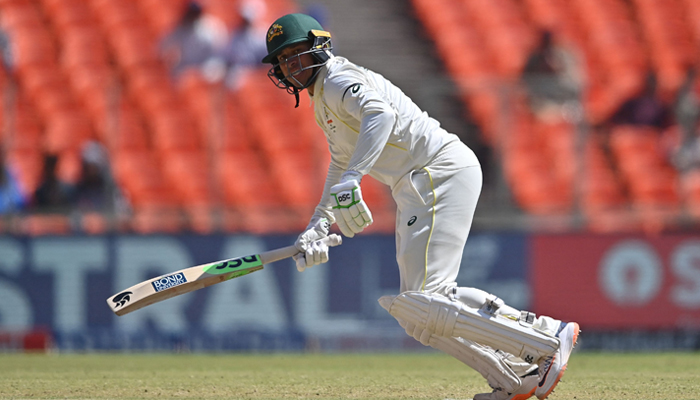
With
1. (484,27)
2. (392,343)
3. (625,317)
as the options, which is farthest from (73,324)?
(484,27)

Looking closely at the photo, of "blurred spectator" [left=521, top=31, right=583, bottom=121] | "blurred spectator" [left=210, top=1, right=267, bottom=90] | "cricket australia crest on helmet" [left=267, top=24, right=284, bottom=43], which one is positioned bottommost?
"cricket australia crest on helmet" [left=267, top=24, right=284, bottom=43]

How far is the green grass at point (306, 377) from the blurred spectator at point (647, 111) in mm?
2634

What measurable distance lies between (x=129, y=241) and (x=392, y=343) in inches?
98.5

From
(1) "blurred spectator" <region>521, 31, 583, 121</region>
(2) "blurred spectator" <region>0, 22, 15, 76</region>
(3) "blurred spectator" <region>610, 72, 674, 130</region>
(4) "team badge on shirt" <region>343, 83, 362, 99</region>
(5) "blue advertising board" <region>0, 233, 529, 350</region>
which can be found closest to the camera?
(4) "team badge on shirt" <region>343, 83, 362, 99</region>

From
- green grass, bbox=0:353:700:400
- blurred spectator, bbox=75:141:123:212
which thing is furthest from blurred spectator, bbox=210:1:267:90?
green grass, bbox=0:353:700:400

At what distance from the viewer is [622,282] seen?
8.30 meters

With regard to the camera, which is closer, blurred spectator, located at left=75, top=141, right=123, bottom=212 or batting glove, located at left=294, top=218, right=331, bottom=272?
batting glove, located at left=294, top=218, right=331, bottom=272

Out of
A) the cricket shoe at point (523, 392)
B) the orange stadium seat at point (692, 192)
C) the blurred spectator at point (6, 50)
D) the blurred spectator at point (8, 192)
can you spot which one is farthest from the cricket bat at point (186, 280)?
the blurred spectator at point (6, 50)

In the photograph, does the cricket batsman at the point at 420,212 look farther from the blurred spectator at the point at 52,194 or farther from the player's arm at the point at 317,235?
the blurred spectator at the point at 52,194

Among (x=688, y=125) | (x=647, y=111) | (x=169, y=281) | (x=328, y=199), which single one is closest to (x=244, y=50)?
(x=647, y=111)

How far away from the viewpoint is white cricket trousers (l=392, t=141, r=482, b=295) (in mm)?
4191

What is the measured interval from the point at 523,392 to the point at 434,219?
2.83 ft

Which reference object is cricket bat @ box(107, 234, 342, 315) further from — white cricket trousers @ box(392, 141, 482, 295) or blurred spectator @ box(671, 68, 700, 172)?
blurred spectator @ box(671, 68, 700, 172)

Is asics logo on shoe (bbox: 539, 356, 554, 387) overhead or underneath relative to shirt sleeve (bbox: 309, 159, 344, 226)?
underneath
